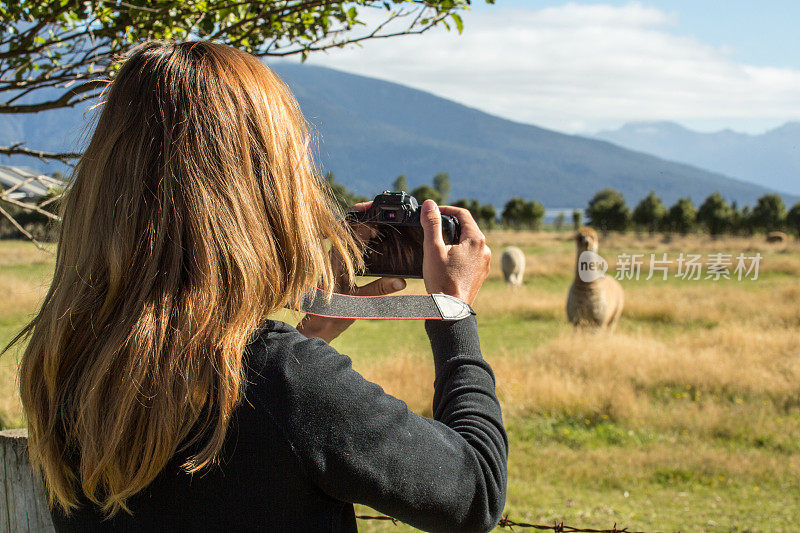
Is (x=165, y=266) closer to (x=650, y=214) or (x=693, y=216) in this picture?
(x=693, y=216)

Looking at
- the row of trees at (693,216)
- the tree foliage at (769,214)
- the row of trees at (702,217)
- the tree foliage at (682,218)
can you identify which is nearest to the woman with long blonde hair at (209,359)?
the row of trees at (693,216)

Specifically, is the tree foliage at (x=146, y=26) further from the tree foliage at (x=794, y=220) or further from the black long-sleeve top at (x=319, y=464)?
the tree foliage at (x=794, y=220)

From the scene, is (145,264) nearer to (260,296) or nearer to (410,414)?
(260,296)

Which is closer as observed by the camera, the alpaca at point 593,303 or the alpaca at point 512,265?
the alpaca at point 593,303

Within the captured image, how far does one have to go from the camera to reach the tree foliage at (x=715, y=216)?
52.1 meters

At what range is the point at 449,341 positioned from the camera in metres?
1.26

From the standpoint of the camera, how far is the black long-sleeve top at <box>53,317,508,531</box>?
1.01 m

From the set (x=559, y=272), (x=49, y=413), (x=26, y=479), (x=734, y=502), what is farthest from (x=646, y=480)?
(x=559, y=272)

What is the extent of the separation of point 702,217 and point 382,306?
2295 inches

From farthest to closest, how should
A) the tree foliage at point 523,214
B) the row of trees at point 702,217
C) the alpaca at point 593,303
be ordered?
the tree foliage at point 523,214 < the row of trees at point 702,217 < the alpaca at point 593,303

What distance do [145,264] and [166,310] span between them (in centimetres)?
9

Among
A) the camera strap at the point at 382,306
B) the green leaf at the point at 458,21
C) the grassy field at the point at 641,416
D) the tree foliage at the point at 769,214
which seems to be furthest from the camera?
the tree foliage at the point at 769,214

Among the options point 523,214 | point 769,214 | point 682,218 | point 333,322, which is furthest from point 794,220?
point 333,322

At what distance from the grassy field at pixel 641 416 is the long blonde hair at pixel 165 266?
144 centimetres
